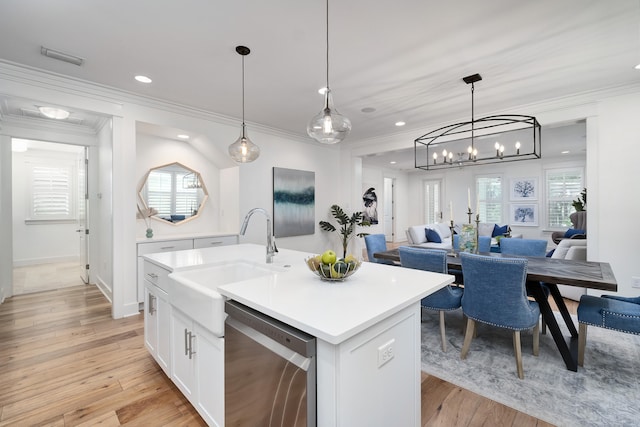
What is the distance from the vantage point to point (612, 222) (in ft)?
10.9

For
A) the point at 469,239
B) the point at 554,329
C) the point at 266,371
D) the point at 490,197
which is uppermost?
the point at 490,197

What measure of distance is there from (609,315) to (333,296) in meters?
2.15

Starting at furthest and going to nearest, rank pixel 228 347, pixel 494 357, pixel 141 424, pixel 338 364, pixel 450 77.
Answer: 1. pixel 450 77
2. pixel 494 357
3. pixel 141 424
4. pixel 228 347
5. pixel 338 364

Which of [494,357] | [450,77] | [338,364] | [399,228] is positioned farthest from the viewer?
[399,228]

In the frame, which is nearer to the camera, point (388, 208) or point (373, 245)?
point (373, 245)

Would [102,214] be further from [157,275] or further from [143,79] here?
[157,275]

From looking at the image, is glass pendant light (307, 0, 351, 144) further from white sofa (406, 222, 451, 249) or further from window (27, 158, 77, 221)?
window (27, 158, 77, 221)

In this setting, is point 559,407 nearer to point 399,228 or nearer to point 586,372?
point 586,372

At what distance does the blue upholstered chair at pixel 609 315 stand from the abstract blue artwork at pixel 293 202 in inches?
151

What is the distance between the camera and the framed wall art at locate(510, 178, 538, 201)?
774cm

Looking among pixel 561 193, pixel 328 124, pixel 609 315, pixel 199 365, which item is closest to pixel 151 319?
pixel 199 365

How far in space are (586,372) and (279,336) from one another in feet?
8.24

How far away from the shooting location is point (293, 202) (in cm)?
517

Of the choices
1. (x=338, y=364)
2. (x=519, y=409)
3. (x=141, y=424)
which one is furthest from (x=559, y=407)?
(x=141, y=424)
